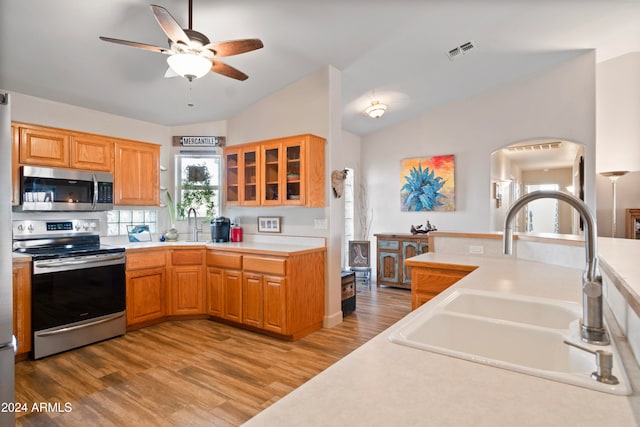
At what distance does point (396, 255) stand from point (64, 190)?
4.43 metres

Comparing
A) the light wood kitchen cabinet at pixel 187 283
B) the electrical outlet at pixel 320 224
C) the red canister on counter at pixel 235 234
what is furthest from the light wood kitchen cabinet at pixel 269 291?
the red canister on counter at pixel 235 234

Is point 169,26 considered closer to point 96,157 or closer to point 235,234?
point 96,157

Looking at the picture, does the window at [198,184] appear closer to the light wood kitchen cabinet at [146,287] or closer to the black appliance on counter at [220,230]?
the black appliance on counter at [220,230]

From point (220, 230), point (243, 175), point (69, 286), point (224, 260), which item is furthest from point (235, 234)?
point (69, 286)

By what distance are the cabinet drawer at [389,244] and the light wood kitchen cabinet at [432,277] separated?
2.89m

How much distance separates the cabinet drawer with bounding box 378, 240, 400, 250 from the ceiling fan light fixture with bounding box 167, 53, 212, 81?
3.95m

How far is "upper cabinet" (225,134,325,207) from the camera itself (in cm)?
351

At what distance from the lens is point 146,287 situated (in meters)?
3.58

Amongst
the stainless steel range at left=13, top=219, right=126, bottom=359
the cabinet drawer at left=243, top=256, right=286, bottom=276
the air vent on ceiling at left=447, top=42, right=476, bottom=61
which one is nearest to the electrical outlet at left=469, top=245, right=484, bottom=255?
the cabinet drawer at left=243, top=256, right=286, bottom=276

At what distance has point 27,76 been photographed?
119 inches

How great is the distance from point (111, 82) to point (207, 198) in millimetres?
1701

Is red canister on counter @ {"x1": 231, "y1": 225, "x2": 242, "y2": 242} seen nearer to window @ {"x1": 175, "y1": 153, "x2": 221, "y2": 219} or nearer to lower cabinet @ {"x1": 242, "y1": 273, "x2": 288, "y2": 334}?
window @ {"x1": 175, "y1": 153, "x2": 221, "y2": 219}

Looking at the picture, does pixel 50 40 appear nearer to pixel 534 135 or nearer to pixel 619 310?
pixel 619 310

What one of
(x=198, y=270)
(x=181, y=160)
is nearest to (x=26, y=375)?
(x=198, y=270)
